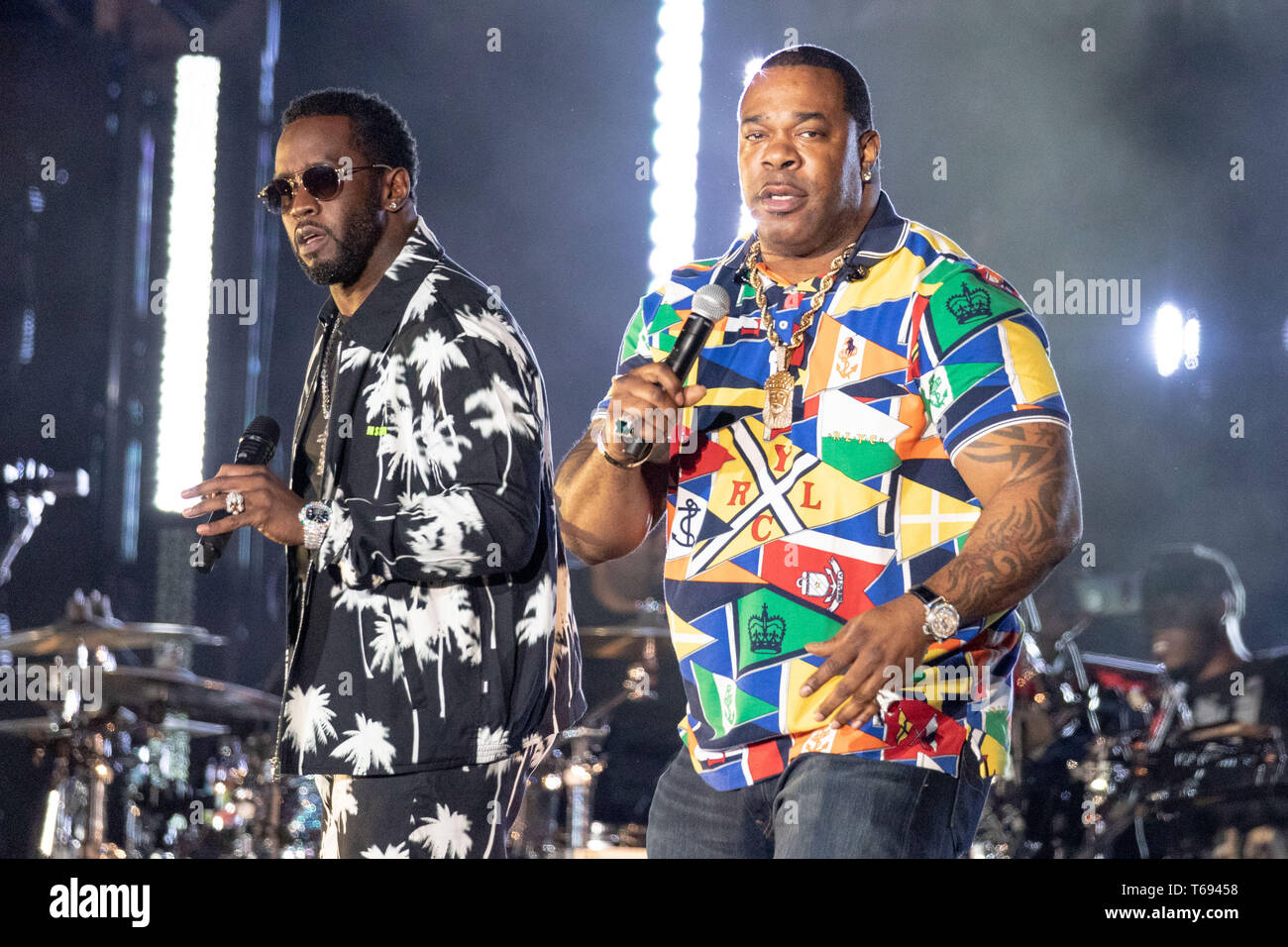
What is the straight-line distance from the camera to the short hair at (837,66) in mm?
2158

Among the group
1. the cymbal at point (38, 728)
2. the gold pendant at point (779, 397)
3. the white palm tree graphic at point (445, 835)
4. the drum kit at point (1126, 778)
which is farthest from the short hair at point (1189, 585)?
the cymbal at point (38, 728)

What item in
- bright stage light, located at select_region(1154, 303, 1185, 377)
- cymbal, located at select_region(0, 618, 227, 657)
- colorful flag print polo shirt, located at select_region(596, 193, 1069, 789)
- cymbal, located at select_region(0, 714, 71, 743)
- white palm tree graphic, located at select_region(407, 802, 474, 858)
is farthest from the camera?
bright stage light, located at select_region(1154, 303, 1185, 377)

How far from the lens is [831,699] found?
1766 millimetres

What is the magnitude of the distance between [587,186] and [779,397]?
3338 mm

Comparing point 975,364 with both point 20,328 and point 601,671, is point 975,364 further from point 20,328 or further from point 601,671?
point 20,328

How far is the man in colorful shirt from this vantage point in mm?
1821

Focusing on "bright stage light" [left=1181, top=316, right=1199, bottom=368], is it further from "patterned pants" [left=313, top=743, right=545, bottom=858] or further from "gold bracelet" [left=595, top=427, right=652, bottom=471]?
"patterned pants" [left=313, top=743, right=545, bottom=858]

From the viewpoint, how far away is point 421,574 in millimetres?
2018

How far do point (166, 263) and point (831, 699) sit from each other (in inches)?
180

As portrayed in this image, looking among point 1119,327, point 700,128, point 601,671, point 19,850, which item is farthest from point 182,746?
point 1119,327

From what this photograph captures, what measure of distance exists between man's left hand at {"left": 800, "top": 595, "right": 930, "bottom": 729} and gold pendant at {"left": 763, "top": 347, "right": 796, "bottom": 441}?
367 mm

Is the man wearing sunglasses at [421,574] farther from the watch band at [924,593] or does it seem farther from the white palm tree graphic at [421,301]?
the watch band at [924,593]

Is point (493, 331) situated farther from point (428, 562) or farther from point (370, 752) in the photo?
point (370, 752)

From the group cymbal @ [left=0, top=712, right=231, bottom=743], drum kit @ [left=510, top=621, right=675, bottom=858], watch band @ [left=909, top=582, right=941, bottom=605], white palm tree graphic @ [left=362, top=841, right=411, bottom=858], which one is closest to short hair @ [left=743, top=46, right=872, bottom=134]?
watch band @ [left=909, top=582, right=941, bottom=605]
